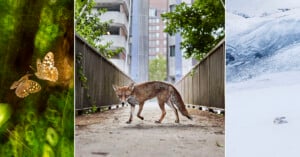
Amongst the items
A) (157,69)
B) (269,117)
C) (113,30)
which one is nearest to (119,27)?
(113,30)

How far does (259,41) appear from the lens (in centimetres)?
312

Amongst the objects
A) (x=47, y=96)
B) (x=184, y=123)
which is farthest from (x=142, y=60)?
(x=47, y=96)

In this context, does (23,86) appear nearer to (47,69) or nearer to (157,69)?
(47,69)

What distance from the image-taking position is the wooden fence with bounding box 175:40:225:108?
10.7ft

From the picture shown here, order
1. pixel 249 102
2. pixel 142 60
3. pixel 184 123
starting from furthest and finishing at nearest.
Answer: pixel 142 60 < pixel 184 123 < pixel 249 102

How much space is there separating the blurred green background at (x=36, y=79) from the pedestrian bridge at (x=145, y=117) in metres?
0.12

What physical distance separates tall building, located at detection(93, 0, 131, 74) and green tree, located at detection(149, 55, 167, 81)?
21cm

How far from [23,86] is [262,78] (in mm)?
1976

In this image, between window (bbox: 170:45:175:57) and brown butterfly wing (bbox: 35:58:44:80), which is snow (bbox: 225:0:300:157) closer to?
window (bbox: 170:45:175:57)

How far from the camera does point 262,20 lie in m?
3.13

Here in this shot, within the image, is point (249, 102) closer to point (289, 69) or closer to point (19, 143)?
point (289, 69)

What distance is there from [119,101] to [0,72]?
3.39 ft

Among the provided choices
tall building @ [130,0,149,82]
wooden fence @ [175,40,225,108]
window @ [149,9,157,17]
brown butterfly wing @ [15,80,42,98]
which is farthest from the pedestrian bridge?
window @ [149,9,157,17]

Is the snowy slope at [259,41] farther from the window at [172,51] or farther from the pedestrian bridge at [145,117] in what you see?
the window at [172,51]
